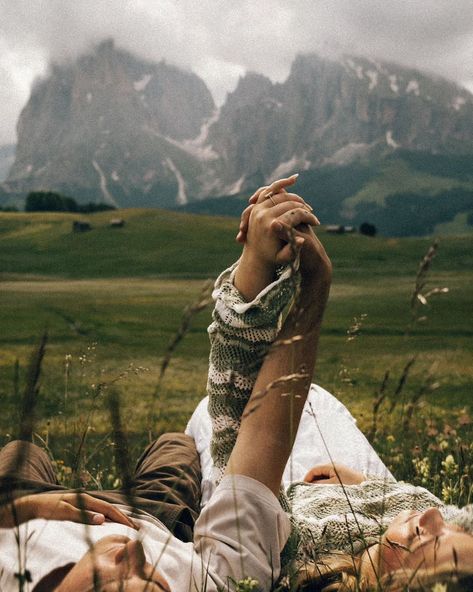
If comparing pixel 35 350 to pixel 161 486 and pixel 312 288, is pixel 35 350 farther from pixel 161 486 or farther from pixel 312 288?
pixel 161 486

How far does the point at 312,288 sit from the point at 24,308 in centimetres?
2778

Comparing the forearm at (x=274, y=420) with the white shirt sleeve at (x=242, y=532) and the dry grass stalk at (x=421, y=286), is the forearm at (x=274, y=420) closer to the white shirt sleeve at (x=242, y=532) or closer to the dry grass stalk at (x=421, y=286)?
the white shirt sleeve at (x=242, y=532)

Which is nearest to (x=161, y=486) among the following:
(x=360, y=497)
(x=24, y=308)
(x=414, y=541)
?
(x=360, y=497)

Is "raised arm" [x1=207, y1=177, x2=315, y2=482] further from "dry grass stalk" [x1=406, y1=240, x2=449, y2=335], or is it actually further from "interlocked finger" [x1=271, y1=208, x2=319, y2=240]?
"dry grass stalk" [x1=406, y1=240, x2=449, y2=335]

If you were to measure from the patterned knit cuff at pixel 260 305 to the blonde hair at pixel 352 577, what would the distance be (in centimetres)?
89

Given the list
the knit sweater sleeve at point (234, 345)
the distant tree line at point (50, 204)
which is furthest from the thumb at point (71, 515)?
the distant tree line at point (50, 204)

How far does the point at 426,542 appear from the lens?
214cm

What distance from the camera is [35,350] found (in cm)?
112

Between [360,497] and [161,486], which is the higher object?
[360,497]

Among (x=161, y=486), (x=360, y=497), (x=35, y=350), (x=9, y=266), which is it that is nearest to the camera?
(x=35, y=350)

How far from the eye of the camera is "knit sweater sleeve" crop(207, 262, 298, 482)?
2459mm

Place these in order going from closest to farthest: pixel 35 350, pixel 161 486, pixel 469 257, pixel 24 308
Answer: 1. pixel 35 350
2. pixel 161 486
3. pixel 24 308
4. pixel 469 257

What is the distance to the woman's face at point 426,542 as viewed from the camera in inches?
81.9

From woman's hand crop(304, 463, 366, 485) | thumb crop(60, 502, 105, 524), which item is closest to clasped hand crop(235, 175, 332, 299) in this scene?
thumb crop(60, 502, 105, 524)
